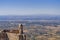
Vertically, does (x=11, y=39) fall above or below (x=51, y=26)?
above

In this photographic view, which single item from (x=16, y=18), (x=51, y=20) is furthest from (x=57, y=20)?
(x=16, y=18)

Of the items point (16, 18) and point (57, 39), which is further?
point (16, 18)

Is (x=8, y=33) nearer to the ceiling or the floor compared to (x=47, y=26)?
nearer to the ceiling

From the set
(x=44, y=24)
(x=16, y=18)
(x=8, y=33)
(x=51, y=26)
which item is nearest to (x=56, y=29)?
(x=51, y=26)

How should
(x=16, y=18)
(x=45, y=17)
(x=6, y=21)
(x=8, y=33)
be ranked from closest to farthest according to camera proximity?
1. (x=8, y=33)
2. (x=6, y=21)
3. (x=16, y=18)
4. (x=45, y=17)

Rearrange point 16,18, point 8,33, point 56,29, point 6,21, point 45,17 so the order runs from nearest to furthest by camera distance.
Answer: point 8,33 < point 6,21 < point 56,29 < point 16,18 < point 45,17

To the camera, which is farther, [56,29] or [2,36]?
[56,29]

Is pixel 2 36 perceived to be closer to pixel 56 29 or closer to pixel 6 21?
pixel 6 21

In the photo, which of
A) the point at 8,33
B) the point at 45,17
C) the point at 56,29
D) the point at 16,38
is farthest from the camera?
the point at 45,17

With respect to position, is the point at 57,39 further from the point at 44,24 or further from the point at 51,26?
the point at 44,24
